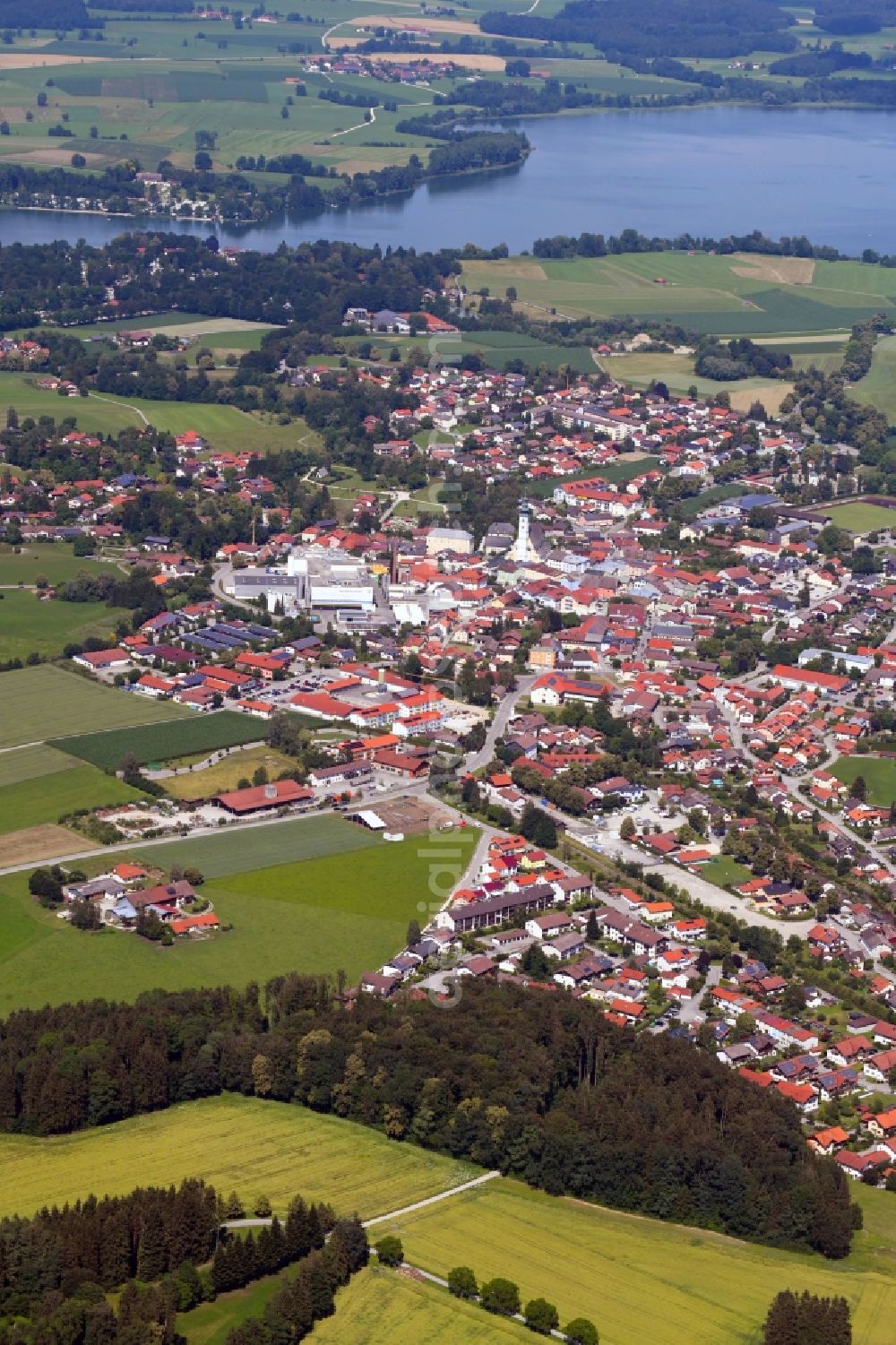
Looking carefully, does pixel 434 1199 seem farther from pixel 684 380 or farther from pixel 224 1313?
pixel 684 380

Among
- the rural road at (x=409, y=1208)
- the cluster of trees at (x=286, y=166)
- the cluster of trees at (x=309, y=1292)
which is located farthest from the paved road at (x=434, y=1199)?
the cluster of trees at (x=286, y=166)

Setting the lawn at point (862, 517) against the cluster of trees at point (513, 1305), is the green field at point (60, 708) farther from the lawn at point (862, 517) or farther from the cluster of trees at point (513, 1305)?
the lawn at point (862, 517)

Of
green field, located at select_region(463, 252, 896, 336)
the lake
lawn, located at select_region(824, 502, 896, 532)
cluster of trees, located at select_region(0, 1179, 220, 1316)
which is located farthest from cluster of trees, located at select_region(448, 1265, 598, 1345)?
the lake

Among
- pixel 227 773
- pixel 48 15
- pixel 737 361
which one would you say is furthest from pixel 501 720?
pixel 48 15

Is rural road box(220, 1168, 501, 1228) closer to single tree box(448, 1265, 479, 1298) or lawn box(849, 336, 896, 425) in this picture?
single tree box(448, 1265, 479, 1298)

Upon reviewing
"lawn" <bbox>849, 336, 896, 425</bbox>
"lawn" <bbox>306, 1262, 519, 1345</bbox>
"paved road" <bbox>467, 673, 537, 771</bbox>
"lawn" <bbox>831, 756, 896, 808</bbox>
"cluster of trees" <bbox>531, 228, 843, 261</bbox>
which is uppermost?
"cluster of trees" <bbox>531, 228, 843, 261</bbox>

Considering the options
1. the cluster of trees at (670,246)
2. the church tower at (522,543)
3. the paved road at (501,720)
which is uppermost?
the cluster of trees at (670,246)

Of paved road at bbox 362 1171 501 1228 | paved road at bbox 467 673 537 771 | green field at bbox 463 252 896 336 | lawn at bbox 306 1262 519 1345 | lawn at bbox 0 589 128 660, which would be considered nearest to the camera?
lawn at bbox 306 1262 519 1345

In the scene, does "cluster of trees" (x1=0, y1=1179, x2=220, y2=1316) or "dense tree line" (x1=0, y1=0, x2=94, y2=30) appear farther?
"dense tree line" (x1=0, y1=0, x2=94, y2=30)
